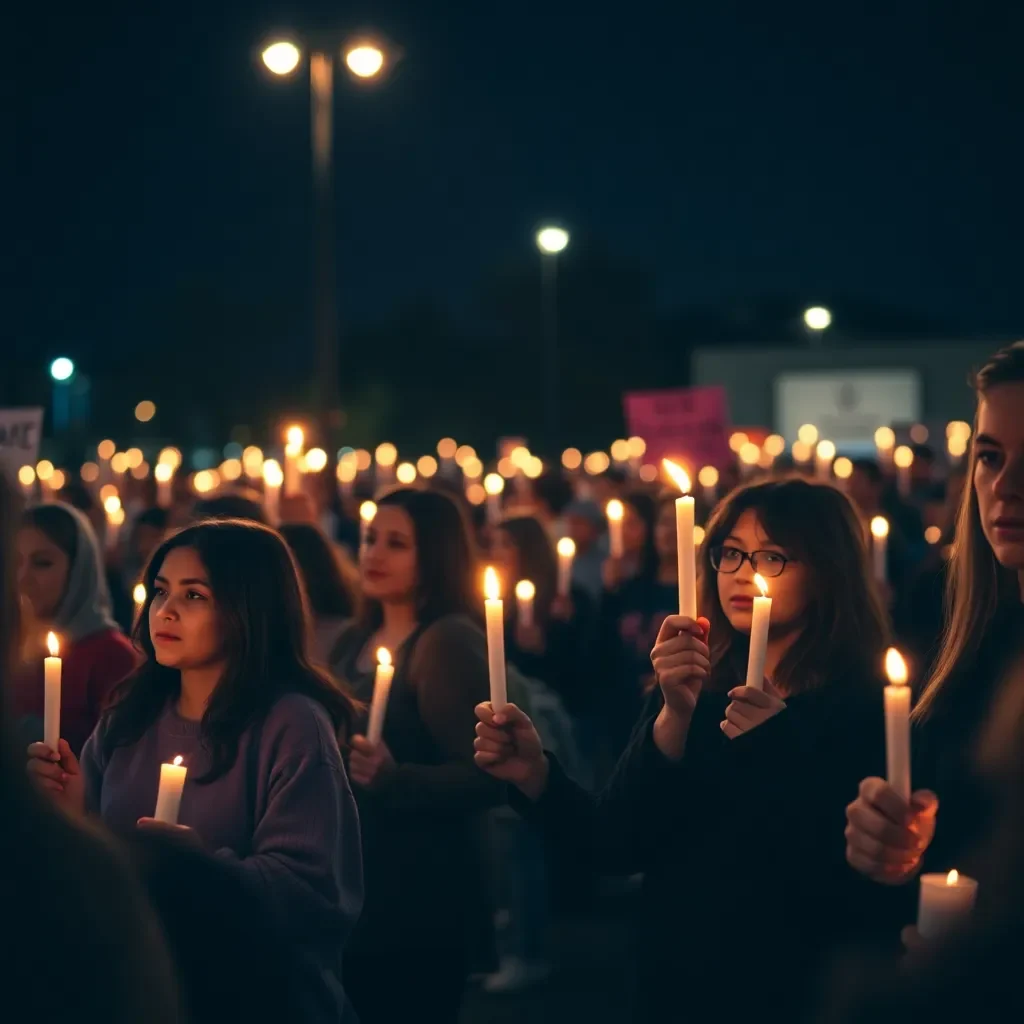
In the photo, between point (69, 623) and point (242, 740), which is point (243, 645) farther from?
point (69, 623)

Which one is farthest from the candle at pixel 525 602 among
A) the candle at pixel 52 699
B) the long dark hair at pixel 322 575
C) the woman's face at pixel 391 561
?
Answer: the candle at pixel 52 699

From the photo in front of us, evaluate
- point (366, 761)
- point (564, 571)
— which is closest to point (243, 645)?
point (366, 761)

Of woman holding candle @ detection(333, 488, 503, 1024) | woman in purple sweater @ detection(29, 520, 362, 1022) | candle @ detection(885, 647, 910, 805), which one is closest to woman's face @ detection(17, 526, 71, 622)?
woman holding candle @ detection(333, 488, 503, 1024)

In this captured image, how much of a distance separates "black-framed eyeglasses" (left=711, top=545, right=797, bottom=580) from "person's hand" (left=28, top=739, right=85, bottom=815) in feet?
5.07

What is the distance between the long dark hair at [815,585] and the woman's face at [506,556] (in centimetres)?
445

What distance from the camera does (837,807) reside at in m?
3.59

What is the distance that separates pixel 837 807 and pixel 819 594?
0.65 metres

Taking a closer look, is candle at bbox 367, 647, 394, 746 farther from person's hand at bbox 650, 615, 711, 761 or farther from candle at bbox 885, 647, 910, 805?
candle at bbox 885, 647, 910, 805

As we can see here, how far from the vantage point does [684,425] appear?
14469 millimetres

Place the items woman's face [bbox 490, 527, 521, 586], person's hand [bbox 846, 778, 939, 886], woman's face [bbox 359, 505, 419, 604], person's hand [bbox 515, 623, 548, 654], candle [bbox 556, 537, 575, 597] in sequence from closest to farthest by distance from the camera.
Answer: person's hand [bbox 846, 778, 939, 886] → woman's face [bbox 359, 505, 419, 604] → person's hand [bbox 515, 623, 548, 654] → woman's face [bbox 490, 527, 521, 586] → candle [bbox 556, 537, 575, 597]

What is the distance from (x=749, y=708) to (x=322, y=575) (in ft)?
12.7

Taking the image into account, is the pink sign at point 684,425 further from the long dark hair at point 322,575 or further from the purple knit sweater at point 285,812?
the purple knit sweater at point 285,812

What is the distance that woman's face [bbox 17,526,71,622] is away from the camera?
19.9 ft

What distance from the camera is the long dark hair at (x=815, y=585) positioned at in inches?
156
